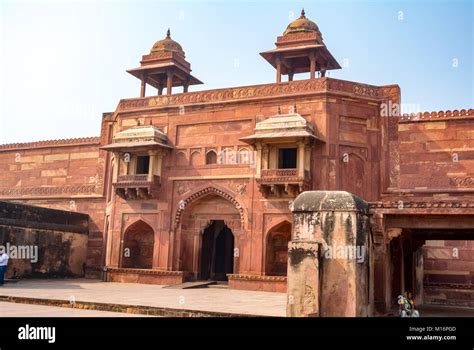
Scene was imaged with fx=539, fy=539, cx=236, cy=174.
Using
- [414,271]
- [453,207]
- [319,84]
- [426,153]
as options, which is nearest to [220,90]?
[319,84]

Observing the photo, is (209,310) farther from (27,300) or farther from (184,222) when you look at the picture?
(184,222)

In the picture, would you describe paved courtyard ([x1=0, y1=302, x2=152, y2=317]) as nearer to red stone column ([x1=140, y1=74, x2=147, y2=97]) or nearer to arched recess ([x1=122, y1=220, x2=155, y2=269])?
arched recess ([x1=122, y1=220, x2=155, y2=269])

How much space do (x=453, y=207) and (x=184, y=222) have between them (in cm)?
875

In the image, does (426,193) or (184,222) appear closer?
(426,193)

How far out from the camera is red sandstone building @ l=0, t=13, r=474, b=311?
573 inches

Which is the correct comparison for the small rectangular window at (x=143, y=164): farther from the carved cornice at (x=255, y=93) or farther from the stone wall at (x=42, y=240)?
the stone wall at (x=42, y=240)

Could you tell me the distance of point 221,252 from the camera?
17.5 m

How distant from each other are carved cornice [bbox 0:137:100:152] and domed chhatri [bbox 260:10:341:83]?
748 centimetres

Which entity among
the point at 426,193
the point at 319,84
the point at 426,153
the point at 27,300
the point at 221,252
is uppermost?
the point at 319,84

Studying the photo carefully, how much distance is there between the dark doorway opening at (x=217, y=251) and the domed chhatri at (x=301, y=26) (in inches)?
255

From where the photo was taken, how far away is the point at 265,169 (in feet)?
48.5

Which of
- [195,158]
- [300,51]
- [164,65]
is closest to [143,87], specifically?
[164,65]

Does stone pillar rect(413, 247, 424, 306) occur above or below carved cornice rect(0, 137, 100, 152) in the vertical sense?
below
